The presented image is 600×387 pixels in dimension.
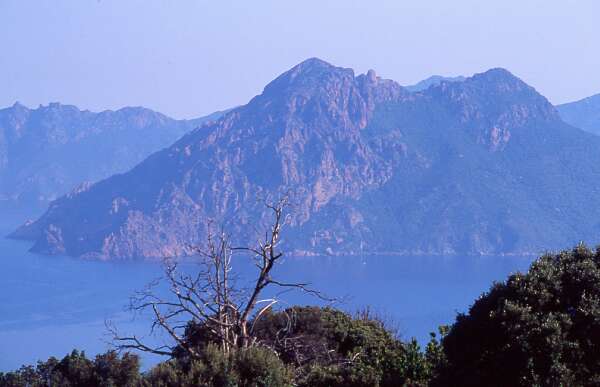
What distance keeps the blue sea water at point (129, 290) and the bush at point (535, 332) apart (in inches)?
2459

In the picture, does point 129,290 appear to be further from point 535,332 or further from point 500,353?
point 535,332

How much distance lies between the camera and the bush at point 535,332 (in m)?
7.46

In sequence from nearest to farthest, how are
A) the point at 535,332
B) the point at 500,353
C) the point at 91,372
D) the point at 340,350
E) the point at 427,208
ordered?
the point at 535,332
the point at 500,353
the point at 91,372
the point at 340,350
the point at 427,208

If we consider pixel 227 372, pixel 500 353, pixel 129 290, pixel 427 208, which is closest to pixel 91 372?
pixel 227 372

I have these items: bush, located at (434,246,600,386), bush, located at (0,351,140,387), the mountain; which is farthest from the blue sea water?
bush, located at (434,246,600,386)

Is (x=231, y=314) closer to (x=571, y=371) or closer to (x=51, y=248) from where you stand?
(x=571, y=371)

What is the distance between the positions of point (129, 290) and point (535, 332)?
127 m

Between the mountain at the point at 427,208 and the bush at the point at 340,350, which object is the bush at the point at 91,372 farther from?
the mountain at the point at 427,208

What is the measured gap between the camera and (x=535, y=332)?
7594 mm

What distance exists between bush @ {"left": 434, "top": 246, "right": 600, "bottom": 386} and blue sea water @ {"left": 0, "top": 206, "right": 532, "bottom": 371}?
62.5 m

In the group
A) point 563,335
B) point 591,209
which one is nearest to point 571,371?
point 563,335

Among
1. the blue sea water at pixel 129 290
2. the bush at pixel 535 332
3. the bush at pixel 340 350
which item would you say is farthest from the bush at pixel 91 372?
the blue sea water at pixel 129 290

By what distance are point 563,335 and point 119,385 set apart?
23.8ft

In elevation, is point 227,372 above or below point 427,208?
below
